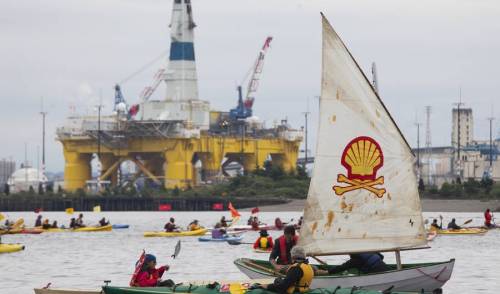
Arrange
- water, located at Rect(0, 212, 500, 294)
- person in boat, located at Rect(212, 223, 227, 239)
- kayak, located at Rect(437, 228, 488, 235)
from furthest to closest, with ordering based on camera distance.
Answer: kayak, located at Rect(437, 228, 488, 235), person in boat, located at Rect(212, 223, 227, 239), water, located at Rect(0, 212, 500, 294)

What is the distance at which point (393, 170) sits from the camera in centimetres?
3681

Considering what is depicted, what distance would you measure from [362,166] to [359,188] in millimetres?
656

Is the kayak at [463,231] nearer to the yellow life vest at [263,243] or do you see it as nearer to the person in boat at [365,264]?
the yellow life vest at [263,243]

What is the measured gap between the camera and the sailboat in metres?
36.7

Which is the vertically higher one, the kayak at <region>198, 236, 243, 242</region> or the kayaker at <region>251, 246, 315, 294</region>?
the kayaker at <region>251, 246, 315, 294</region>

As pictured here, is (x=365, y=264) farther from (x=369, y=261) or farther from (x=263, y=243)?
(x=263, y=243)

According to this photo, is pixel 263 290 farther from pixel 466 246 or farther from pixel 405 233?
pixel 466 246

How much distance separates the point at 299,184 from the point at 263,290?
155 m

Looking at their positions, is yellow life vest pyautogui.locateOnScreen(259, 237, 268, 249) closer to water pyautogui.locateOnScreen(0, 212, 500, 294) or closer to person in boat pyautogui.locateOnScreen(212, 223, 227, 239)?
water pyautogui.locateOnScreen(0, 212, 500, 294)

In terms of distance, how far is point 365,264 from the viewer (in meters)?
37.8

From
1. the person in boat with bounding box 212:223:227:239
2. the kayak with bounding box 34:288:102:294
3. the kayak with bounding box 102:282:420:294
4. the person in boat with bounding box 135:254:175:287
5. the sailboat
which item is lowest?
the person in boat with bounding box 212:223:227:239

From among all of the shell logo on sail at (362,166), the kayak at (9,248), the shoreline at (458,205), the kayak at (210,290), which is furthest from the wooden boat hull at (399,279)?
the shoreline at (458,205)

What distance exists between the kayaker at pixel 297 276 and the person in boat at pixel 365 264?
555 centimetres

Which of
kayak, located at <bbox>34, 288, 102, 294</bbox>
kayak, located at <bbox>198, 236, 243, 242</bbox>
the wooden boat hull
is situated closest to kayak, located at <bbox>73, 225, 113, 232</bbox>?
kayak, located at <bbox>198, 236, 243, 242</bbox>
